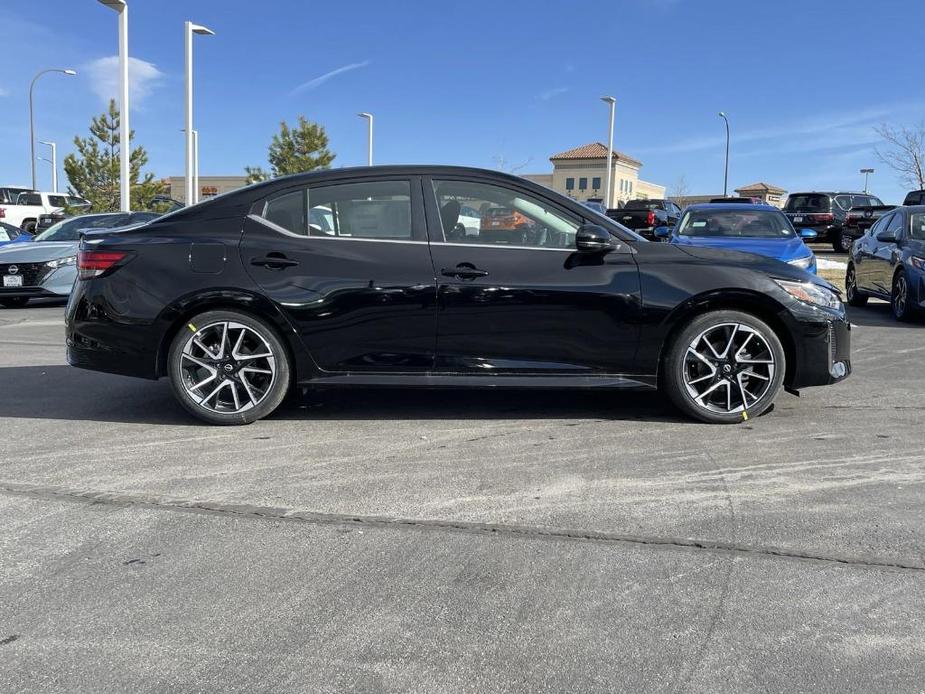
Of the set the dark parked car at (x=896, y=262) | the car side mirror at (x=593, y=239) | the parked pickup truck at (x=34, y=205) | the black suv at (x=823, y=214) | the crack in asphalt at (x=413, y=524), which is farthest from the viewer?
the parked pickup truck at (x=34, y=205)

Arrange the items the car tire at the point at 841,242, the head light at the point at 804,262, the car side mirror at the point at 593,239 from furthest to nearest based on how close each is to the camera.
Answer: the car tire at the point at 841,242
the head light at the point at 804,262
the car side mirror at the point at 593,239

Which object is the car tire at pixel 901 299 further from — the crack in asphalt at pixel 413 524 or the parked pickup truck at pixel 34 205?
the parked pickup truck at pixel 34 205

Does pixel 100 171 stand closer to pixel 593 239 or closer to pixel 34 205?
pixel 34 205

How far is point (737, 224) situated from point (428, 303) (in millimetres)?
7470

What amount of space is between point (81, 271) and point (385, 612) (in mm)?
3618

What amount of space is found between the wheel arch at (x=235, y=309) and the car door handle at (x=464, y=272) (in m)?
1.01

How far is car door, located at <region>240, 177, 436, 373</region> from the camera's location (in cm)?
506

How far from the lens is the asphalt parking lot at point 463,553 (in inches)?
96.3

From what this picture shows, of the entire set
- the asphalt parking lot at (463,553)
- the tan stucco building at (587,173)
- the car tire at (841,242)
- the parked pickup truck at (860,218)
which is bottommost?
the asphalt parking lot at (463,553)

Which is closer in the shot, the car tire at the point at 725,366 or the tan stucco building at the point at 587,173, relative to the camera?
the car tire at the point at 725,366

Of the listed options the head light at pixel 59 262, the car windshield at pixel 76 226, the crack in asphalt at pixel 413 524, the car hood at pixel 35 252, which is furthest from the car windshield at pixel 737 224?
the car windshield at pixel 76 226

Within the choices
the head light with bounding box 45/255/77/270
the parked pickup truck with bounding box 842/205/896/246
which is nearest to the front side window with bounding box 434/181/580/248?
the head light with bounding box 45/255/77/270

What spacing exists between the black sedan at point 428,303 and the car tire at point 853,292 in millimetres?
8307

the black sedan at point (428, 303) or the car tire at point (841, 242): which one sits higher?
the car tire at point (841, 242)
